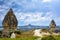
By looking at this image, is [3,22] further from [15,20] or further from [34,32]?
[34,32]

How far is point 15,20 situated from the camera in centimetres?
6838

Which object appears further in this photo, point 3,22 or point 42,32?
point 3,22

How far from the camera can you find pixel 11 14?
224 ft

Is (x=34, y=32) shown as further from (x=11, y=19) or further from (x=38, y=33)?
(x=11, y=19)

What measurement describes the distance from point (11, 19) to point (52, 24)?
62.3 feet

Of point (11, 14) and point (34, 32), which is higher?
point (11, 14)

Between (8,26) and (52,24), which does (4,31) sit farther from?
(52,24)

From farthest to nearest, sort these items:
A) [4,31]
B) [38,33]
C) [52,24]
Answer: [52,24] < [4,31] < [38,33]

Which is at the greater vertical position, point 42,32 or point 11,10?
point 11,10

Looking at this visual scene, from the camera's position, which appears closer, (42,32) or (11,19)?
(42,32)

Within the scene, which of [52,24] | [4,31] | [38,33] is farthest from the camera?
[52,24]

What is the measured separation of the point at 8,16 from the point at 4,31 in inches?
182

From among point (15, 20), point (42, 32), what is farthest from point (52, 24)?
point (42, 32)

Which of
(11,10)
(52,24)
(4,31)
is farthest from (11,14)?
(52,24)
